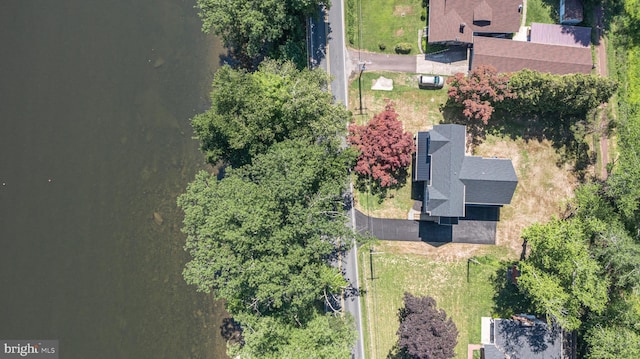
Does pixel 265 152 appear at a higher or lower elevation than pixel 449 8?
lower

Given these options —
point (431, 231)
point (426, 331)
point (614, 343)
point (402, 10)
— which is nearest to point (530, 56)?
point (402, 10)

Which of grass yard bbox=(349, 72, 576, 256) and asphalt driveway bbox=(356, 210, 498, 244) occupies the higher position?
grass yard bbox=(349, 72, 576, 256)

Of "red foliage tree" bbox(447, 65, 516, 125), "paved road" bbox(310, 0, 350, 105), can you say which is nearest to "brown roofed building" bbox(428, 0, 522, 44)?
"red foliage tree" bbox(447, 65, 516, 125)

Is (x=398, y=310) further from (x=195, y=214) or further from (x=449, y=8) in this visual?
(x=449, y=8)

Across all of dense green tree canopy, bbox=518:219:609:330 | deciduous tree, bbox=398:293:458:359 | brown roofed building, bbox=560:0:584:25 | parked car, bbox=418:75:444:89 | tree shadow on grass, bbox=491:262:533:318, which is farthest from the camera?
parked car, bbox=418:75:444:89

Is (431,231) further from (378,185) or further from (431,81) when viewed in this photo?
(431,81)

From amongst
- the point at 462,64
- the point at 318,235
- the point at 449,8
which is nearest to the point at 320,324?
the point at 318,235

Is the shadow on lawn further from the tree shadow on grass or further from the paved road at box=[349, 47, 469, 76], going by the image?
the tree shadow on grass
